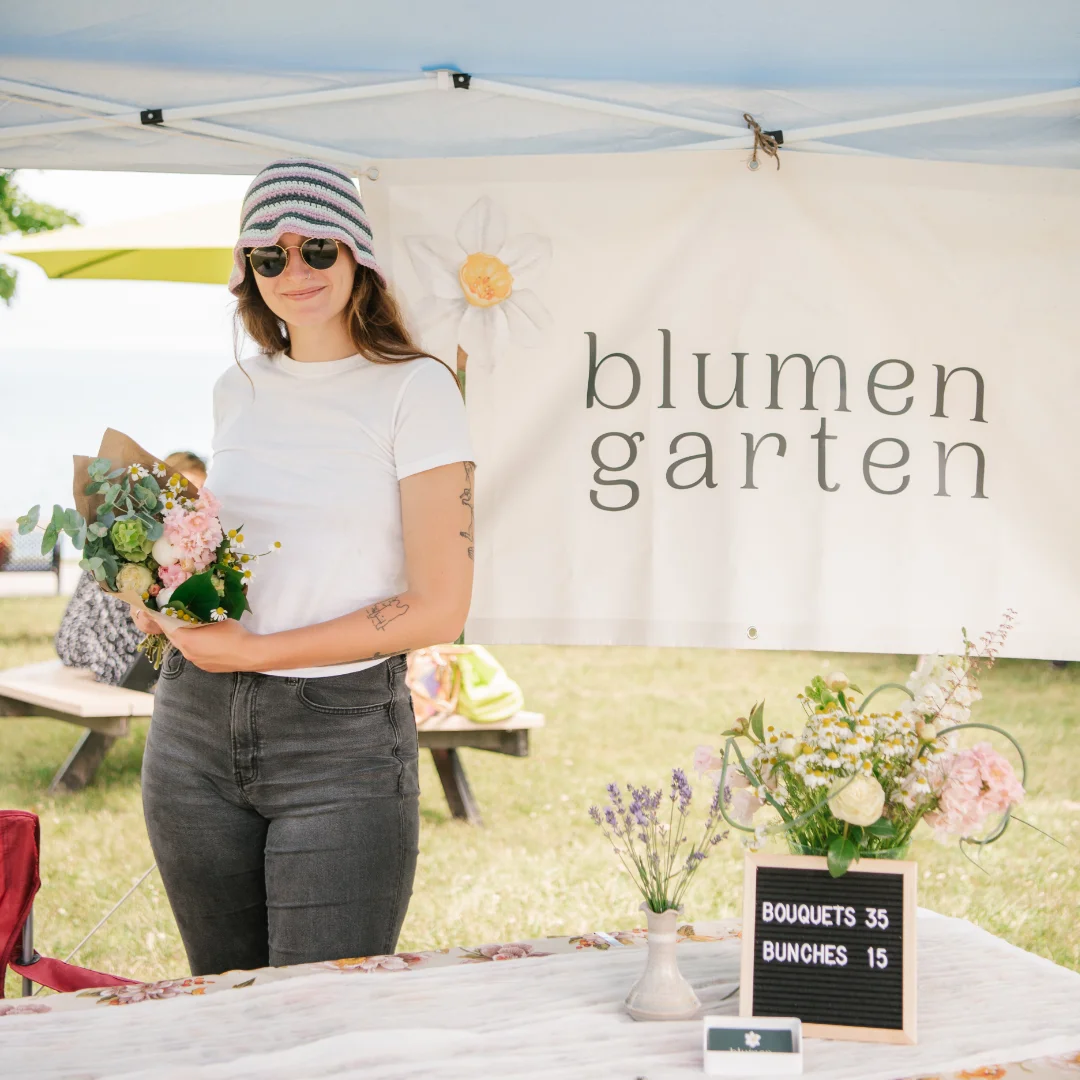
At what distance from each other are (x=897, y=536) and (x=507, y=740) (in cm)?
265

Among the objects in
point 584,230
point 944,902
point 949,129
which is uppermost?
point 949,129

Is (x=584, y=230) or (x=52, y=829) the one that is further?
(x=52, y=829)

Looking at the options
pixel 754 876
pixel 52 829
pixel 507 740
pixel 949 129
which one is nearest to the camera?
pixel 754 876

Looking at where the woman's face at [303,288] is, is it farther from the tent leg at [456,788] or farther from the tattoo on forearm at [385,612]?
the tent leg at [456,788]

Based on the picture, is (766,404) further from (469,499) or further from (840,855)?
(840,855)

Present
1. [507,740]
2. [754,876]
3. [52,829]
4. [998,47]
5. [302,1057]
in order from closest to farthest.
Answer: [302,1057] → [754,876] → [998,47] → [507,740] → [52,829]

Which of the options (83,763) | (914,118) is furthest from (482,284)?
(83,763)

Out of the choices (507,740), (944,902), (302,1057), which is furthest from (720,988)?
(944,902)

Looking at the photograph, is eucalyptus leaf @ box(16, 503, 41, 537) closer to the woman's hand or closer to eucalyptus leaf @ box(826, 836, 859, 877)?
the woman's hand

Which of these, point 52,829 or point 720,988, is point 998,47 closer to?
point 720,988

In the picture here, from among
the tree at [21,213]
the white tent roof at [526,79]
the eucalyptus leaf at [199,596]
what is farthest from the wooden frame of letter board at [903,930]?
the tree at [21,213]

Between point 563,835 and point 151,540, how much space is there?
4.65 meters

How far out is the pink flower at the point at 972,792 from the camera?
133 cm

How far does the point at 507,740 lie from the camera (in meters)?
5.01
